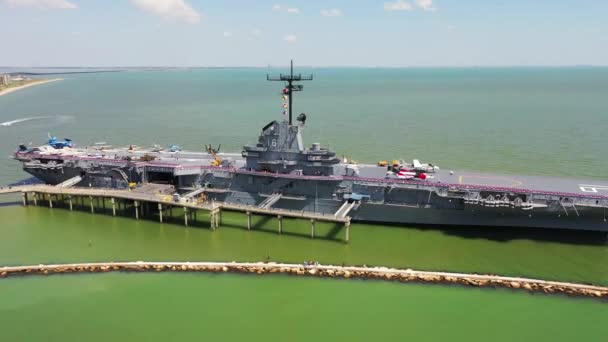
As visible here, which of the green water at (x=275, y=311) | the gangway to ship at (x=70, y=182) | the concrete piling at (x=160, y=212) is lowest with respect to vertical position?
the green water at (x=275, y=311)

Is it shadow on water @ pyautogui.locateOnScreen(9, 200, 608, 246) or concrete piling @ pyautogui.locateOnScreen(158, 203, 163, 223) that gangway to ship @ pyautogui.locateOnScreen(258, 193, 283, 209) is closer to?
shadow on water @ pyautogui.locateOnScreen(9, 200, 608, 246)

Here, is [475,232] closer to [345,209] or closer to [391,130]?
[345,209]

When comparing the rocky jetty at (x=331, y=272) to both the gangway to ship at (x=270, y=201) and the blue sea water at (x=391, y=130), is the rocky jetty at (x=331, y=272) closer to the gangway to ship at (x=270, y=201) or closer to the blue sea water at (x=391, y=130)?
the gangway to ship at (x=270, y=201)

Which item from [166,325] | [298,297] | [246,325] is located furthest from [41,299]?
[298,297]

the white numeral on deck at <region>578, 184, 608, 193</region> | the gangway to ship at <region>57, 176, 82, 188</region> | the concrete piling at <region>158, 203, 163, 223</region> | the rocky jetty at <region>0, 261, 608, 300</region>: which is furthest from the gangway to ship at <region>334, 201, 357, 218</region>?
the gangway to ship at <region>57, 176, 82, 188</region>

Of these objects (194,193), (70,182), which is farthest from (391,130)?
(70,182)

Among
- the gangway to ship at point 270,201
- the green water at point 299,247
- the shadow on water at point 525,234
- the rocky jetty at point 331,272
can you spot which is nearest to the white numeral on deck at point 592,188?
the shadow on water at point 525,234
